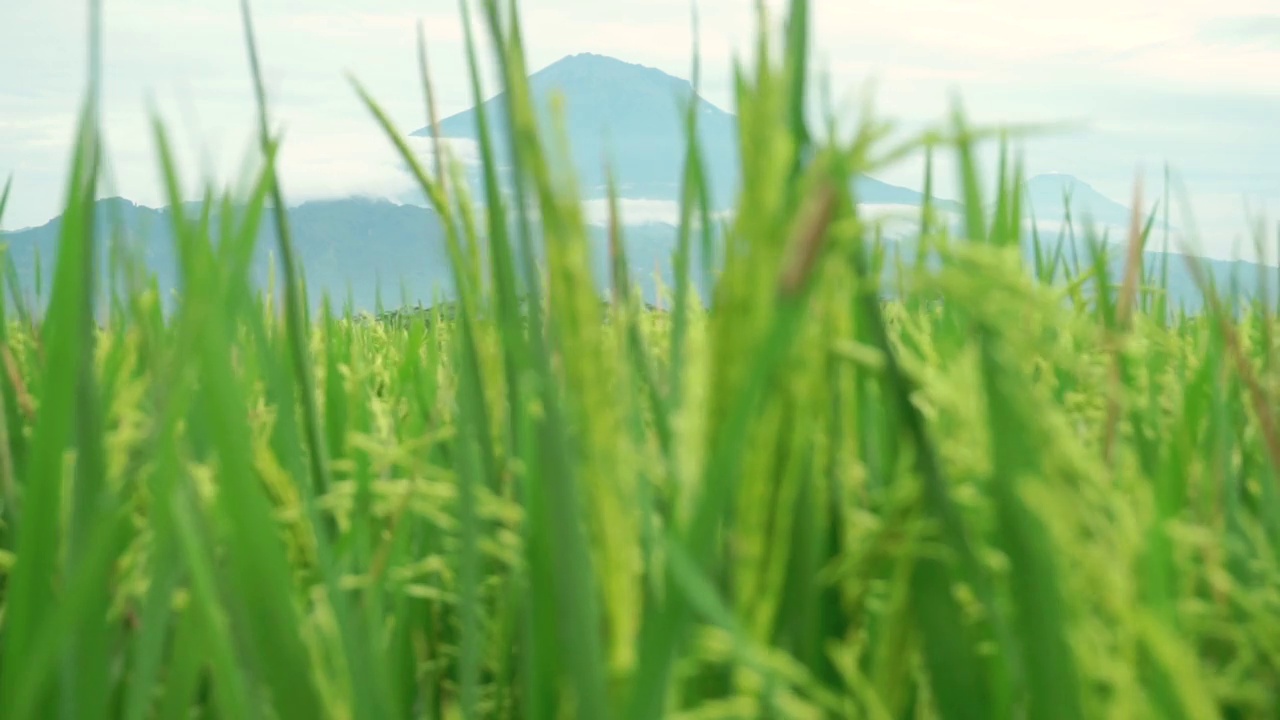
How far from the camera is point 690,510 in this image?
0.35 metres

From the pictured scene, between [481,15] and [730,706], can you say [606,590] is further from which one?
[481,15]

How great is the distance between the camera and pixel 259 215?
543 mm

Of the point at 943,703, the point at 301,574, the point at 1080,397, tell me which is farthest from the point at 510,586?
the point at 1080,397

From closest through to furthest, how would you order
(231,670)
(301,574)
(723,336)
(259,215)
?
(723,336), (231,670), (259,215), (301,574)

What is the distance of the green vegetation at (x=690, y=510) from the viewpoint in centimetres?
33

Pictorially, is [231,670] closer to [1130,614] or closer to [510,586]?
[510,586]

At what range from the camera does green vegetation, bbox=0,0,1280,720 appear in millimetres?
331

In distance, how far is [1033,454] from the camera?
344 mm

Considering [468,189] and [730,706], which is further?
[468,189]

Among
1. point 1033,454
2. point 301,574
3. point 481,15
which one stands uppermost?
point 481,15

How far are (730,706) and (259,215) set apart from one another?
1.05ft

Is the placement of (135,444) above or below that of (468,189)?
below

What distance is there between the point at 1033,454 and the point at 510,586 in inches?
12.7

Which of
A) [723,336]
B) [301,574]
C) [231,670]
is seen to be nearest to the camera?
[723,336]
